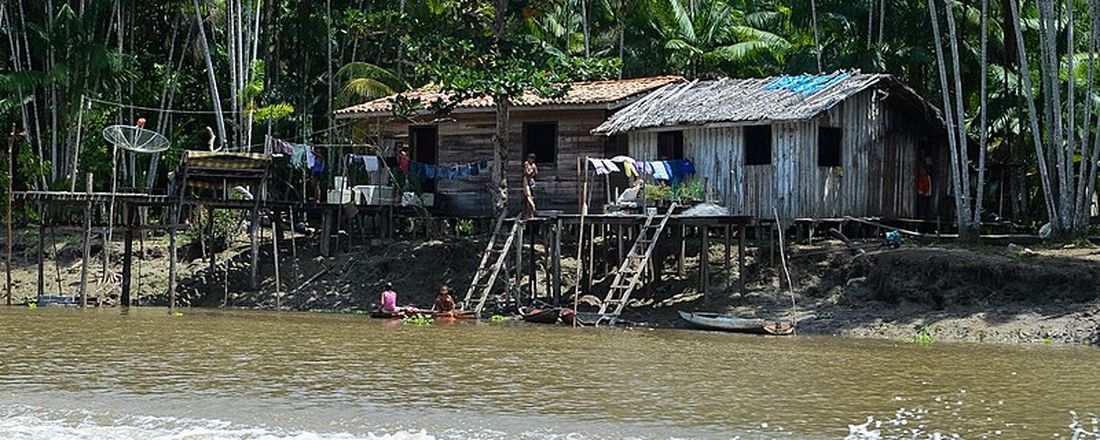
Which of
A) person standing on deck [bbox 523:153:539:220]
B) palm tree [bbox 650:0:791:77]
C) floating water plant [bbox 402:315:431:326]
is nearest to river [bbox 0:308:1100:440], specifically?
floating water plant [bbox 402:315:431:326]

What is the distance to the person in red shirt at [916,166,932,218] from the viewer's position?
27.4m

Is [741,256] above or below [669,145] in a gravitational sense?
below

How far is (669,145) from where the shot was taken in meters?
26.6

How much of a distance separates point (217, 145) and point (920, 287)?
1856 cm

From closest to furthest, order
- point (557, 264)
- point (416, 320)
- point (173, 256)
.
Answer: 1. point (416, 320)
2. point (557, 264)
3. point (173, 256)

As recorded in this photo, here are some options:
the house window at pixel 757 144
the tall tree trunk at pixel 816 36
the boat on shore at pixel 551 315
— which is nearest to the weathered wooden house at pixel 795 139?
the house window at pixel 757 144

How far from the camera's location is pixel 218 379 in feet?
51.5

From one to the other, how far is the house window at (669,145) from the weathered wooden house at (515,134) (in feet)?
4.28

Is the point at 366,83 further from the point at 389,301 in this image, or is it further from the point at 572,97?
the point at 389,301

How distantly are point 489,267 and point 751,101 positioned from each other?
17.6ft

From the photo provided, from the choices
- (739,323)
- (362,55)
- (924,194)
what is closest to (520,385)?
(739,323)

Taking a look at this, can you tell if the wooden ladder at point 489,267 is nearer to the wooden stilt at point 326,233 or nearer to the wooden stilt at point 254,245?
the wooden stilt at point 326,233

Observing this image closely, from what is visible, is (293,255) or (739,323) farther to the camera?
(293,255)

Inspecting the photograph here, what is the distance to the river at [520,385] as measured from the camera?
42.1 ft
